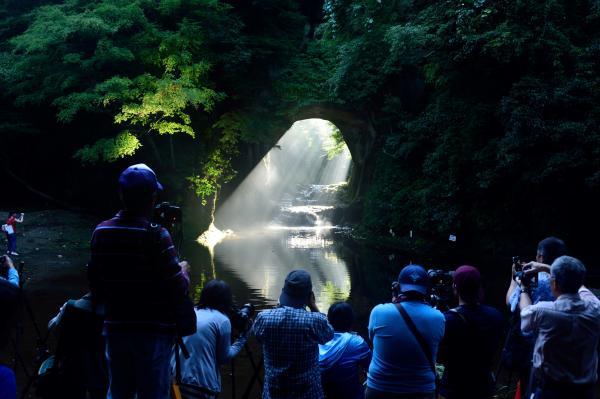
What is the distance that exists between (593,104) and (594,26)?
276 cm

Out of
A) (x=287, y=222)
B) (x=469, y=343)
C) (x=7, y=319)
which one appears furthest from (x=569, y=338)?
(x=287, y=222)

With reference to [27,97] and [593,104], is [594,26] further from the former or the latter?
[27,97]

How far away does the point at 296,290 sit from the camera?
323 centimetres

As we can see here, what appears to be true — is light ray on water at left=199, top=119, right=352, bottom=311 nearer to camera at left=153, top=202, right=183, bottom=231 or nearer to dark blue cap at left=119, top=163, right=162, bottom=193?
camera at left=153, top=202, right=183, bottom=231

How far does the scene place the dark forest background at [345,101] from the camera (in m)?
14.1

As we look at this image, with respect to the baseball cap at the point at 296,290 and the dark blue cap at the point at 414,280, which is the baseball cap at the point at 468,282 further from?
the baseball cap at the point at 296,290

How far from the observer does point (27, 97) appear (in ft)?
62.1

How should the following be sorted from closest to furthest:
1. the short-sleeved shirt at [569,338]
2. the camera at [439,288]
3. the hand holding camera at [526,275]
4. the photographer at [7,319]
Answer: the photographer at [7,319] < the short-sleeved shirt at [569,338] < the hand holding camera at [526,275] < the camera at [439,288]

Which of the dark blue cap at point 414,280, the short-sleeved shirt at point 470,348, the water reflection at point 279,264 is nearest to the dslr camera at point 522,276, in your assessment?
the short-sleeved shirt at point 470,348

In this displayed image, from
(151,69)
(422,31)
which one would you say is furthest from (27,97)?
(422,31)

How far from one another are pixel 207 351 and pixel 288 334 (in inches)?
21.2

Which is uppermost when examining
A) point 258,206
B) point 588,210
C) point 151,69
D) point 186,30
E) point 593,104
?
point 186,30

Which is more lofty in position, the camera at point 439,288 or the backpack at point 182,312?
the backpack at point 182,312

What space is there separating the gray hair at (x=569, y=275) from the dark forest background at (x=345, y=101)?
1078 centimetres
